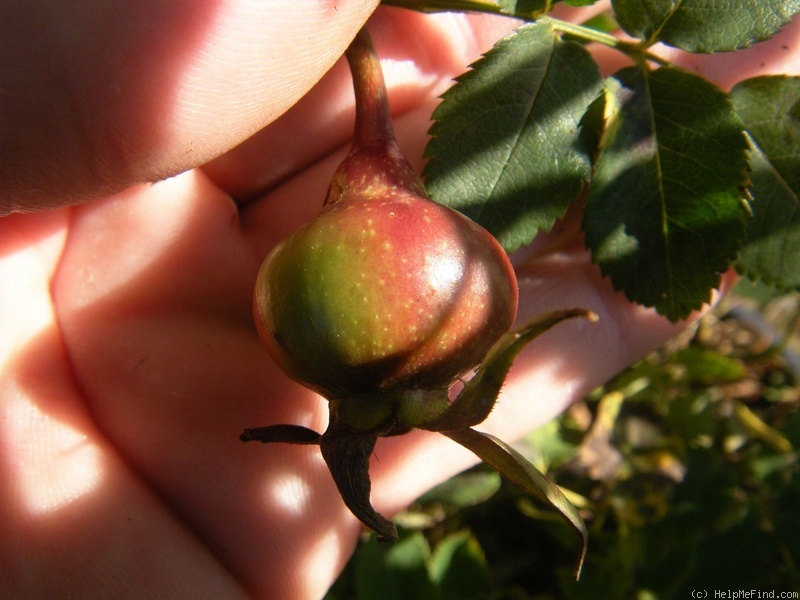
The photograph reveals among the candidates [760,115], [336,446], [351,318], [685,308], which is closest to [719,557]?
[685,308]

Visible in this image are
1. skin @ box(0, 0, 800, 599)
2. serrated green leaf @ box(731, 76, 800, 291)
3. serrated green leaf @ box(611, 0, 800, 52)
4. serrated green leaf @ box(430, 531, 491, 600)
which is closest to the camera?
serrated green leaf @ box(611, 0, 800, 52)

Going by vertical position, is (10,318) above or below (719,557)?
above

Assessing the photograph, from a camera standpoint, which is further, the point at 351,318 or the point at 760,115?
the point at 760,115

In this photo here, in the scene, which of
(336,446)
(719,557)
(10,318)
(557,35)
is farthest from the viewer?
(719,557)

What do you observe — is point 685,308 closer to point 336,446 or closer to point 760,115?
point 760,115

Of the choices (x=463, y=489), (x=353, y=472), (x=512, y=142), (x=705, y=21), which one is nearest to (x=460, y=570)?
(x=463, y=489)

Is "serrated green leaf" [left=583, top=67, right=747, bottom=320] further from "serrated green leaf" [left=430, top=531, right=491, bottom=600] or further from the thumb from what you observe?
"serrated green leaf" [left=430, top=531, right=491, bottom=600]

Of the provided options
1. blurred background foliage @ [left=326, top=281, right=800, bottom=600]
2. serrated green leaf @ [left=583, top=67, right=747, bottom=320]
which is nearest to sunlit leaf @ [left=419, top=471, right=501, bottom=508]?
blurred background foliage @ [left=326, top=281, right=800, bottom=600]
